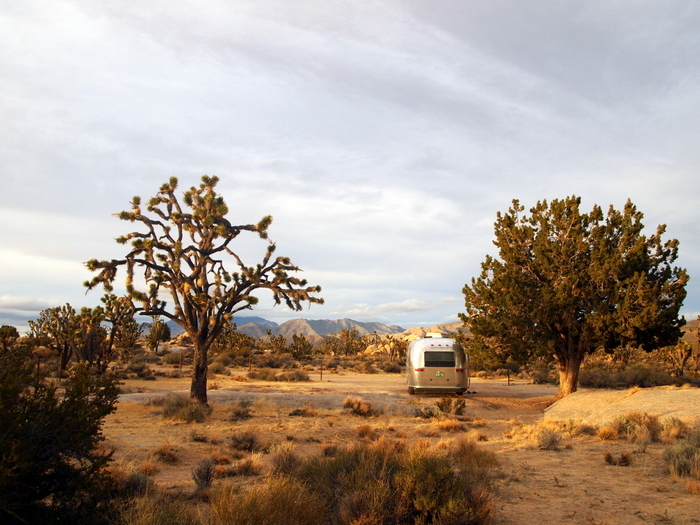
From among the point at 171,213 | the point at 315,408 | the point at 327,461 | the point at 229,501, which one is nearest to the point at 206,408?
the point at 315,408

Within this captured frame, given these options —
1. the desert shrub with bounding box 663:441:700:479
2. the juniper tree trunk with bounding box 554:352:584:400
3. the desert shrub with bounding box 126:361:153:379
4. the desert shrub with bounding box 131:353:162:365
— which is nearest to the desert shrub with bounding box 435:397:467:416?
the juniper tree trunk with bounding box 554:352:584:400

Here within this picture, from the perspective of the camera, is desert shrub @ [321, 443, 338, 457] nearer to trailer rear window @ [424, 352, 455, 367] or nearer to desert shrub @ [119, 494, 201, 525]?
desert shrub @ [119, 494, 201, 525]

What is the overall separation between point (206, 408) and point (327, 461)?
33.3 ft

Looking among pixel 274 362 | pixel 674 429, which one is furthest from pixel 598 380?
pixel 274 362

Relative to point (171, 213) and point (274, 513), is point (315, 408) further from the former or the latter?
point (274, 513)

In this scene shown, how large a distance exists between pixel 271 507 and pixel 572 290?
A: 58.3 feet

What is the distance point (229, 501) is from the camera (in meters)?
5.13

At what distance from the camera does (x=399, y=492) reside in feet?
20.0

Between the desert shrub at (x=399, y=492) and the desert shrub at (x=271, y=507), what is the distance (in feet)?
1.11

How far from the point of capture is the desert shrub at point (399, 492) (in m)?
5.66

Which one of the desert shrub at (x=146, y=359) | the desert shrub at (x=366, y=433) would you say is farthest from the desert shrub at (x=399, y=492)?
the desert shrub at (x=146, y=359)

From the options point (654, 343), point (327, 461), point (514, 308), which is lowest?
point (327, 461)

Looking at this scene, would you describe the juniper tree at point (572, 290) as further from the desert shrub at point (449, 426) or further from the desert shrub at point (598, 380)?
the desert shrub at point (598, 380)

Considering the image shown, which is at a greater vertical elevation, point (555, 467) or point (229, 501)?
point (229, 501)
